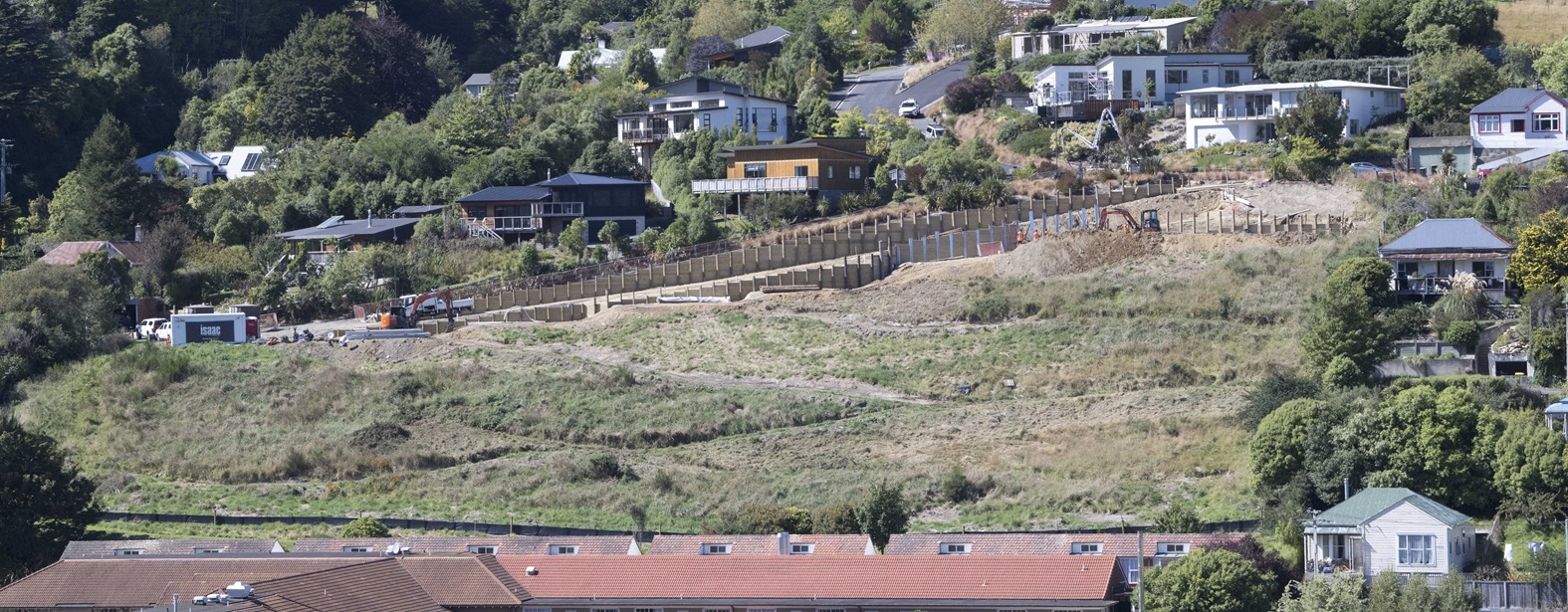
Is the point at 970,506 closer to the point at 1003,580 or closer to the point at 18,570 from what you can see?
the point at 1003,580

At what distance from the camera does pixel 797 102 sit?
337 ft

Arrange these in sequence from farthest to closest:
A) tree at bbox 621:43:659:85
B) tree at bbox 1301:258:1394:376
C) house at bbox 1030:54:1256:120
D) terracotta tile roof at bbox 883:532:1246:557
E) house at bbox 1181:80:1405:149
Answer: tree at bbox 621:43:659:85
house at bbox 1030:54:1256:120
house at bbox 1181:80:1405:149
tree at bbox 1301:258:1394:376
terracotta tile roof at bbox 883:532:1246:557

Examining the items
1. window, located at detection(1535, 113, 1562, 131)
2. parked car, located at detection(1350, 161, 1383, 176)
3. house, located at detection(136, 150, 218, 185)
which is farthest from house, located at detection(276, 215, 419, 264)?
window, located at detection(1535, 113, 1562, 131)

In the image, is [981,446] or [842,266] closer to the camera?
[981,446]

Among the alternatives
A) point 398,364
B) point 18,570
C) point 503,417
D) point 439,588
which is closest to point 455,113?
point 398,364

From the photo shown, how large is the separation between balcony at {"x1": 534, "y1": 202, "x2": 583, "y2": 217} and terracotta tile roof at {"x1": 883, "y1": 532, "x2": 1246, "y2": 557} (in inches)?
1644

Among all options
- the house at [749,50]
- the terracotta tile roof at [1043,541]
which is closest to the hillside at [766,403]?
the terracotta tile roof at [1043,541]

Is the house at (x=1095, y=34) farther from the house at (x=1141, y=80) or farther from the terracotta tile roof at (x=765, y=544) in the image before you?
the terracotta tile roof at (x=765, y=544)

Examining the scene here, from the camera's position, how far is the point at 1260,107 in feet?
277

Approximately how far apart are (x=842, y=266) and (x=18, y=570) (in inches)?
1252

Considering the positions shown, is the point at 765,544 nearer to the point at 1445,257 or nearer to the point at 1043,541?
the point at 1043,541

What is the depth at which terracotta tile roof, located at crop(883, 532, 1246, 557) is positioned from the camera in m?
47.0

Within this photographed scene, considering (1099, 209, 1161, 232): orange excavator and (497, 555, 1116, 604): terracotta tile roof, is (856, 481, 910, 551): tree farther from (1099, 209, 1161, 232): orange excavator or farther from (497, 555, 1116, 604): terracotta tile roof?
(1099, 209, 1161, 232): orange excavator

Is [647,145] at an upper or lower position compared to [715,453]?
upper
